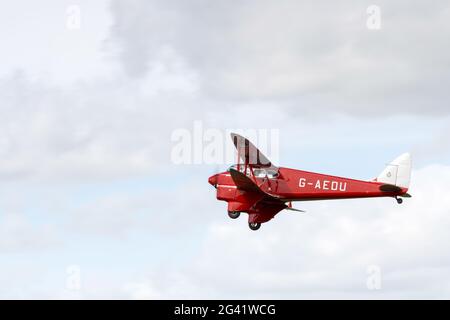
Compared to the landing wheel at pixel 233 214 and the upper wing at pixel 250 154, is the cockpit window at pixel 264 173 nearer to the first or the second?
the upper wing at pixel 250 154

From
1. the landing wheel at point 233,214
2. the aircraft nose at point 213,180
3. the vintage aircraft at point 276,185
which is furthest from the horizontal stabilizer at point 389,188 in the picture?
the aircraft nose at point 213,180

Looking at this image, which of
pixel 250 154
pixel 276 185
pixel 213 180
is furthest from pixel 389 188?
pixel 213 180

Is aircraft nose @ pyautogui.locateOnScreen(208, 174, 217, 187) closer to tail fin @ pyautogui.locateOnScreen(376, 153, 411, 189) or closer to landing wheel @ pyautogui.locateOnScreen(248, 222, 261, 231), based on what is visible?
landing wheel @ pyautogui.locateOnScreen(248, 222, 261, 231)

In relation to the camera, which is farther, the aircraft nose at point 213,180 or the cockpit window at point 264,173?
the aircraft nose at point 213,180

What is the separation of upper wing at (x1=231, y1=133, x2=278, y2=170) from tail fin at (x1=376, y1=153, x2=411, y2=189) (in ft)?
20.0

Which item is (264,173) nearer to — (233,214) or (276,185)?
(276,185)

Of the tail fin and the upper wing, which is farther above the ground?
the upper wing

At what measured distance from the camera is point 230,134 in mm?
50312

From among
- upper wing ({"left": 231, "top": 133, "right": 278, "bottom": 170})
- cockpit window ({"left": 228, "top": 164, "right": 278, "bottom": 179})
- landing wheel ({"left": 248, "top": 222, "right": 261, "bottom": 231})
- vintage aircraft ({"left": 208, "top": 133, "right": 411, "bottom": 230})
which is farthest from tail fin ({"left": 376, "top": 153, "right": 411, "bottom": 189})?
landing wheel ({"left": 248, "top": 222, "right": 261, "bottom": 231})

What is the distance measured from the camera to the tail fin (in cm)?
5038

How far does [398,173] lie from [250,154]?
8.18 meters

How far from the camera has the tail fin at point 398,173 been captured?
50.4 m
